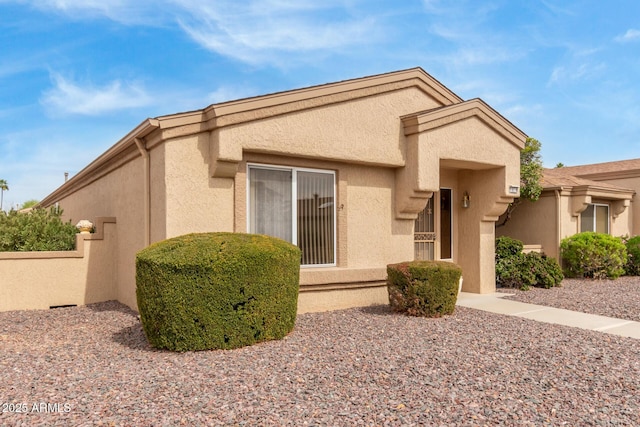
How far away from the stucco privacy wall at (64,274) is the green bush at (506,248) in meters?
9.91

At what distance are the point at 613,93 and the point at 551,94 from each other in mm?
3154

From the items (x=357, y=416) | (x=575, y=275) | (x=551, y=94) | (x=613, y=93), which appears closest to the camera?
(x=357, y=416)

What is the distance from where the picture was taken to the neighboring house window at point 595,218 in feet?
54.5

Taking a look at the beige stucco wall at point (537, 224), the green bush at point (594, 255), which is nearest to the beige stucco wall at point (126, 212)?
the beige stucco wall at point (537, 224)

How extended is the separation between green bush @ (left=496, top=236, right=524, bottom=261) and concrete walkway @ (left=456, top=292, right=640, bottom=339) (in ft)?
6.75

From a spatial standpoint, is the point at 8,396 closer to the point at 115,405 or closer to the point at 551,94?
the point at 115,405

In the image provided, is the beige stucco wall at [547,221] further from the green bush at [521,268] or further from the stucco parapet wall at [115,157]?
the stucco parapet wall at [115,157]

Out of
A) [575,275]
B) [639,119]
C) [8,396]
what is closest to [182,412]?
[8,396]

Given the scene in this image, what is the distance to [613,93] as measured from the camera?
1697 cm

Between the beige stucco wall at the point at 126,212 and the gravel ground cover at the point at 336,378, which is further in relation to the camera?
the beige stucco wall at the point at 126,212

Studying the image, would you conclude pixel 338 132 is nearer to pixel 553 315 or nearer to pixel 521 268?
pixel 553 315

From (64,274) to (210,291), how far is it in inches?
207

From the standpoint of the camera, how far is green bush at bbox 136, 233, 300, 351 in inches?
218

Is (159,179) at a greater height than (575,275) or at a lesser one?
greater
